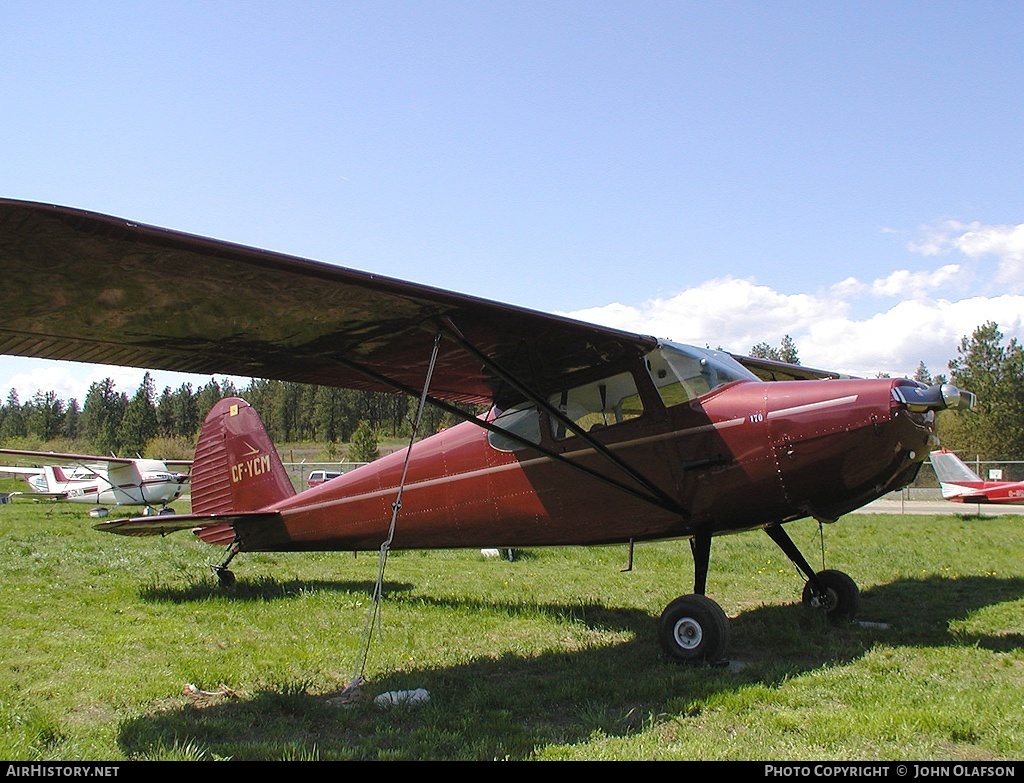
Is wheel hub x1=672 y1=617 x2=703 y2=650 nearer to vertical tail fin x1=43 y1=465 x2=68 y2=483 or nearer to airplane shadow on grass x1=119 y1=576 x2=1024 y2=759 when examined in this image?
airplane shadow on grass x1=119 y1=576 x2=1024 y2=759

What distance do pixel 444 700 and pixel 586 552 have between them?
9859mm

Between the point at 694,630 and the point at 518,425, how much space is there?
269 cm

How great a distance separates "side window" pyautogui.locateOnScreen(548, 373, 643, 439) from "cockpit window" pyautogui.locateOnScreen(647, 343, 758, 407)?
0.84 feet

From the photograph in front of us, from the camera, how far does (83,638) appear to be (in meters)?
6.71

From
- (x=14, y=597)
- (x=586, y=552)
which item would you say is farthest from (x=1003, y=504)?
(x=14, y=597)

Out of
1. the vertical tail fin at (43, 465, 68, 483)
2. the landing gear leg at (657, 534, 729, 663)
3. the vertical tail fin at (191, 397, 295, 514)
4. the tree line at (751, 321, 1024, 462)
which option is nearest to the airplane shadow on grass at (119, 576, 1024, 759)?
the landing gear leg at (657, 534, 729, 663)

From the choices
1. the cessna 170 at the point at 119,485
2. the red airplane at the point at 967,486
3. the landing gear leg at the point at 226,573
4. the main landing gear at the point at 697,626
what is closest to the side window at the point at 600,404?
the main landing gear at the point at 697,626

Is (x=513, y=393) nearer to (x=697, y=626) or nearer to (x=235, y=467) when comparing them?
(x=697, y=626)

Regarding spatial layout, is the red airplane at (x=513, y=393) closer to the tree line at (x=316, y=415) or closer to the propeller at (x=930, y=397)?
the propeller at (x=930, y=397)

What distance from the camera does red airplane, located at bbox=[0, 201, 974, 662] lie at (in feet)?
15.2

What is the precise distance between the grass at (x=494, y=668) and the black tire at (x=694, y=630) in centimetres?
15

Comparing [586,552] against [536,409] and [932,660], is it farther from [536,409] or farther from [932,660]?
[932,660]

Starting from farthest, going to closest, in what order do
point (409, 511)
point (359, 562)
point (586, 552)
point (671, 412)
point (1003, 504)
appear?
point (1003, 504) → point (586, 552) → point (359, 562) → point (409, 511) → point (671, 412)

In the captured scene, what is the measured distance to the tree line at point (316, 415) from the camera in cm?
5856
